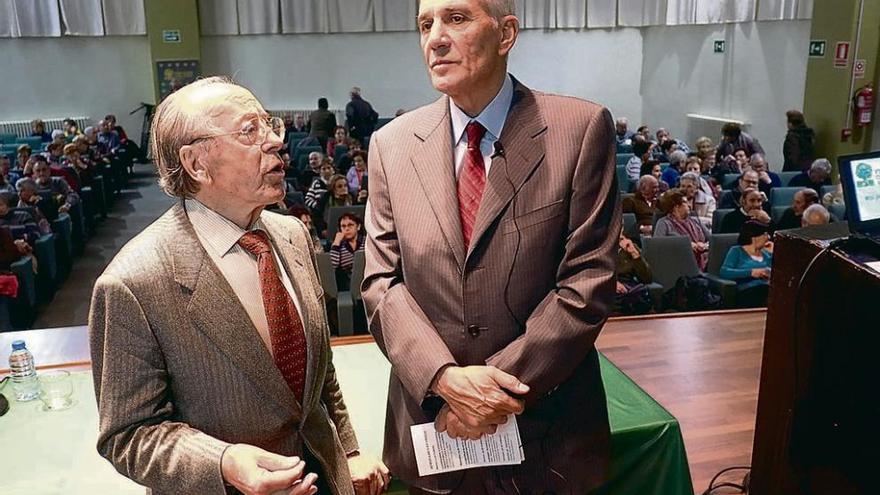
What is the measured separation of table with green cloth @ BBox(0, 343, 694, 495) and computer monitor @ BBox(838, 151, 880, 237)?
0.78m

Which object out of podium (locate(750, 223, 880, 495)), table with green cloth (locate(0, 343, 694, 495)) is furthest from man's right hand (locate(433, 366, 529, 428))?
podium (locate(750, 223, 880, 495))

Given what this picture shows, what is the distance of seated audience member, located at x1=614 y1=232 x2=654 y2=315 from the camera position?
435cm

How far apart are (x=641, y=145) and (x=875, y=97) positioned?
2717mm

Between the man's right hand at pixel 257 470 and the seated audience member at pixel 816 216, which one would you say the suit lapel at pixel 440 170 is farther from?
the seated audience member at pixel 816 216

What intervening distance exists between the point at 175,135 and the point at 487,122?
0.58m

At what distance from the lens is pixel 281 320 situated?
4.32 ft

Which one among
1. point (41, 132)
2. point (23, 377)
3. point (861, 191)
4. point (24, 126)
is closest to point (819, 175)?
point (861, 191)

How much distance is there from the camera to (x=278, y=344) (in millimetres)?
1304

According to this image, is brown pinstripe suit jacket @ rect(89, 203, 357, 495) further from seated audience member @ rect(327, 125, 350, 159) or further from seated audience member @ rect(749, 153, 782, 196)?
seated audience member @ rect(327, 125, 350, 159)

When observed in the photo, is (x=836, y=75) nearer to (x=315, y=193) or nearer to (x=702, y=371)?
(x=315, y=193)

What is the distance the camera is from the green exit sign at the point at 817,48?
9.01 metres

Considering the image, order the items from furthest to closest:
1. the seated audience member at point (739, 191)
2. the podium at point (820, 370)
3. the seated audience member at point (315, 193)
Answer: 1. the seated audience member at point (739, 191)
2. the seated audience member at point (315, 193)
3. the podium at point (820, 370)

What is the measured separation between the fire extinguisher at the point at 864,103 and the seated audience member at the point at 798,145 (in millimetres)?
551

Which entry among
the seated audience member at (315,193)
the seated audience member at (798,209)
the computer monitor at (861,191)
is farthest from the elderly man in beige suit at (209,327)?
the seated audience member at (798,209)
